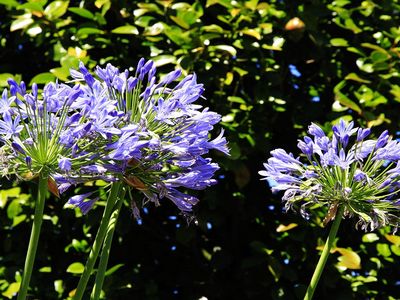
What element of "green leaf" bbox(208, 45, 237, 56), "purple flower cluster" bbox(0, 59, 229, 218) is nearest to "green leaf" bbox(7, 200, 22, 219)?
"green leaf" bbox(208, 45, 237, 56)

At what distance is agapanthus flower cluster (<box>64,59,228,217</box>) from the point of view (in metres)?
1.77

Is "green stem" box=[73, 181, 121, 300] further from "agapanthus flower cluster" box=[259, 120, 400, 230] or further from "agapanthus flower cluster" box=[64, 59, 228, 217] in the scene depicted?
"agapanthus flower cluster" box=[259, 120, 400, 230]

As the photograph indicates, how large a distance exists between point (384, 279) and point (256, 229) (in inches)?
27.4

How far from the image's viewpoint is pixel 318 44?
13.7ft

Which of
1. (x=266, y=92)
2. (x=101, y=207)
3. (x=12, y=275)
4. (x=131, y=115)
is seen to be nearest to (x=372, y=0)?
(x=266, y=92)

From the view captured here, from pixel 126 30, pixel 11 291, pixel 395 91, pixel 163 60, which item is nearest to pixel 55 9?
pixel 126 30

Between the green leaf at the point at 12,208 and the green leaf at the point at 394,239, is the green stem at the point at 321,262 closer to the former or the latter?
the green leaf at the point at 394,239

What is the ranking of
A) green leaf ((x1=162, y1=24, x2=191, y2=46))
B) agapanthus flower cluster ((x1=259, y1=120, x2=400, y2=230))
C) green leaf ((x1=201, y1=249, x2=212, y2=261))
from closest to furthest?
agapanthus flower cluster ((x1=259, y1=120, x2=400, y2=230))
green leaf ((x1=162, y1=24, x2=191, y2=46))
green leaf ((x1=201, y1=249, x2=212, y2=261))

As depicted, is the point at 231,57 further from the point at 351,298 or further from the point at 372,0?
the point at 351,298

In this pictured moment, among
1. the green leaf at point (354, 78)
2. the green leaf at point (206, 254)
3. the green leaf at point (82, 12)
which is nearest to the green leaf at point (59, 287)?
the green leaf at point (206, 254)

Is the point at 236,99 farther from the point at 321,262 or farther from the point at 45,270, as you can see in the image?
the point at 321,262

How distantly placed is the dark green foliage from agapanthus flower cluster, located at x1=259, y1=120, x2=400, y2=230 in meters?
1.56

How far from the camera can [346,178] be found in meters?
2.03

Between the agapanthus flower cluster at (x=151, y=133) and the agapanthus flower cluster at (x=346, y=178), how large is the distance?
0.23 m
